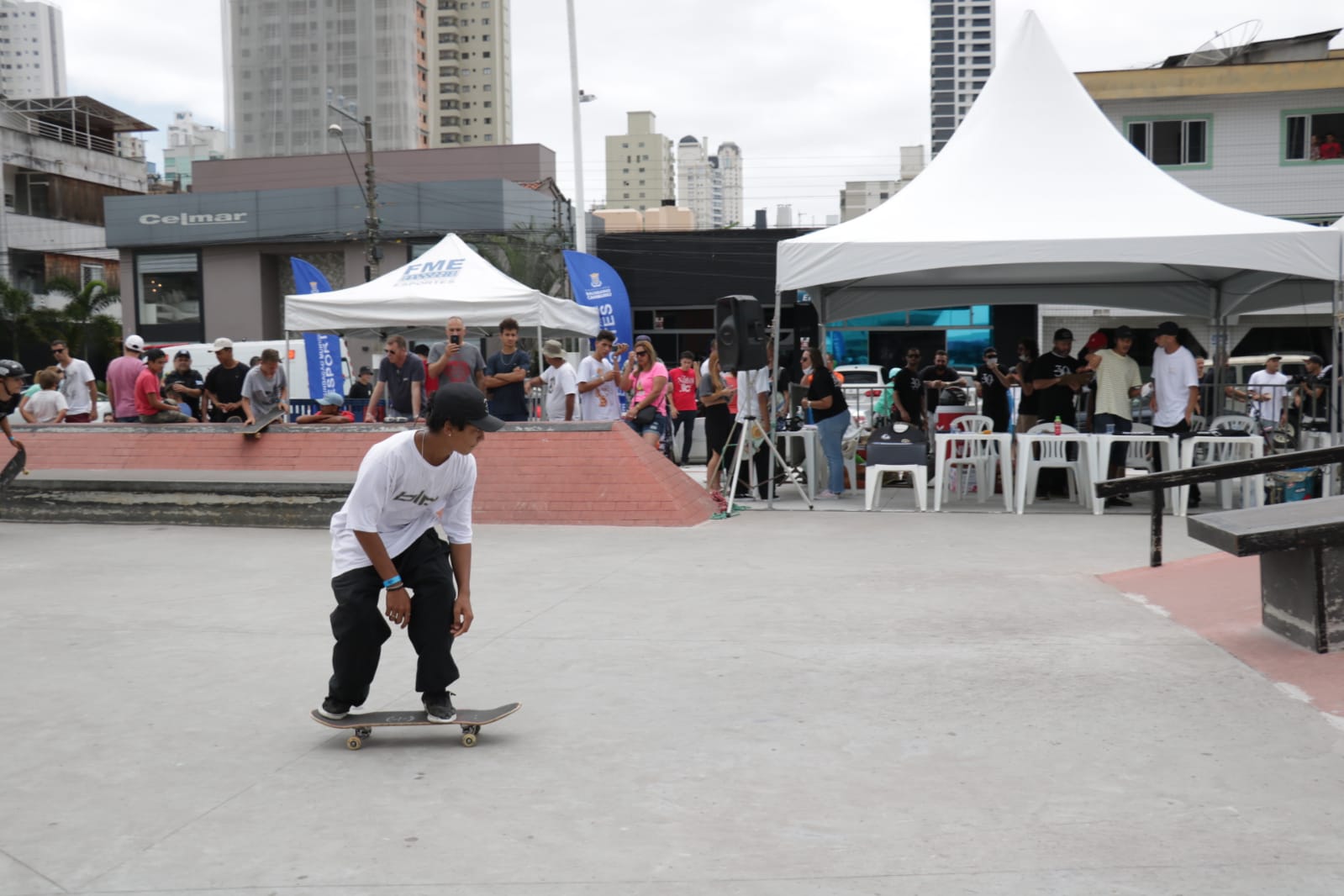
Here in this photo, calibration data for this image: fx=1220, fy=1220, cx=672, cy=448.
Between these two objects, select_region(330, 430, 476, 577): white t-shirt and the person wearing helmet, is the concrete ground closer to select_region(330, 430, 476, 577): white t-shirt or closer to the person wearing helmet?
select_region(330, 430, 476, 577): white t-shirt

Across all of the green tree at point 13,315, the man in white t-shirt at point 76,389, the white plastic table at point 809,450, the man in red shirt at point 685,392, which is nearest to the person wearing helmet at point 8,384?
the man in white t-shirt at point 76,389

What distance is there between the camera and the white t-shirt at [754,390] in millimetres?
12719

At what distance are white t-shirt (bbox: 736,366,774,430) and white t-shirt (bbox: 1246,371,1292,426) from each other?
20.5 ft

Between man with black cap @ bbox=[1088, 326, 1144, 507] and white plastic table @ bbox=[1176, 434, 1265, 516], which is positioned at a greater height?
man with black cap @ bbox=[1088, 326, 1144, 507]

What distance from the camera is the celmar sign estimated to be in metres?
47.6

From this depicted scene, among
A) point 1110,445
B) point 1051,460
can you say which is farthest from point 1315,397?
point 1051,460

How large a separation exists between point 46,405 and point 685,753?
13563 mm

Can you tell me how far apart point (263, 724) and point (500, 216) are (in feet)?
141

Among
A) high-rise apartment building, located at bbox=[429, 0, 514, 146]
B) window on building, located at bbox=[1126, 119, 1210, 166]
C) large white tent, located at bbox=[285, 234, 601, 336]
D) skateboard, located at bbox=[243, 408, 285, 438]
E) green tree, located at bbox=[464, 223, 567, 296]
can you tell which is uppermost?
high-rise apartment building, located at bbox=[429, 0, 514, 146]

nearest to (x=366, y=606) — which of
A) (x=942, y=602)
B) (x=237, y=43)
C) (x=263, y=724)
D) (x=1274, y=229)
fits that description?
(x=263, y=724)

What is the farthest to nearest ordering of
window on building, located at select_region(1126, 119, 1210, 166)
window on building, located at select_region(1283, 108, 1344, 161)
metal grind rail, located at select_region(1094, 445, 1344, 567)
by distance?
window on building, located at select_region(1126, 119, 1210, 166) < window on building, located at select_region(1283, 108, 1344, 161) < metal grind rail, located at select_region(1094, 445, 1344, 567)

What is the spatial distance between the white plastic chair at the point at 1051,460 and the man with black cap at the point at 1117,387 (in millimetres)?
321

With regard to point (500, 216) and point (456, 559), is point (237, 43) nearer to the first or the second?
point (500, 216)

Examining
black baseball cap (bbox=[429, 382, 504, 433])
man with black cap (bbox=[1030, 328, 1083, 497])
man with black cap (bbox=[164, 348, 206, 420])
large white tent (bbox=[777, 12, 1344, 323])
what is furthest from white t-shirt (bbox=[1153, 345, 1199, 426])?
man with black cap (bbox=[164, 348, 206, 420])
